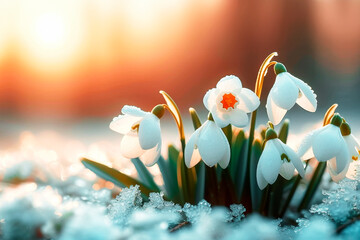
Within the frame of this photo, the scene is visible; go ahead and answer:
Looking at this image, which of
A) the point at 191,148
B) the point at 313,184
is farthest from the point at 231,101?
the point at 313,184

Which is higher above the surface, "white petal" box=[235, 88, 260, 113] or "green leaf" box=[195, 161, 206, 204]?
"white petal" box=[235, 88, 260, 113]

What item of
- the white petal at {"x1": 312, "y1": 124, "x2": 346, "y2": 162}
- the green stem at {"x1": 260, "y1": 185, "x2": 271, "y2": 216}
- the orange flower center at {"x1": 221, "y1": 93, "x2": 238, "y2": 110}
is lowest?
the green stem at {"x1": 260, "y1": 185, "x2": 271, "y2": 216}

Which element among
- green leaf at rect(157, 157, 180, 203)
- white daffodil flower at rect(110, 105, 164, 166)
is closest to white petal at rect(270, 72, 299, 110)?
white daffodil flower at rect(110, 105, 164, 166)

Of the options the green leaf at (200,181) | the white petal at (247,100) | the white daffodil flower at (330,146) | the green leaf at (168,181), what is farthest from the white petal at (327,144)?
the green leaf at (168,181)

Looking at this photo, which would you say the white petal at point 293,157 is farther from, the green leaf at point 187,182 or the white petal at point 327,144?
the green leaf at point 187,182

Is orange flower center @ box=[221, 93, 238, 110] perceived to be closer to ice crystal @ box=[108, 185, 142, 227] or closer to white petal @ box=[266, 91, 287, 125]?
white petal @ box=[266, 91, 287, 125]
